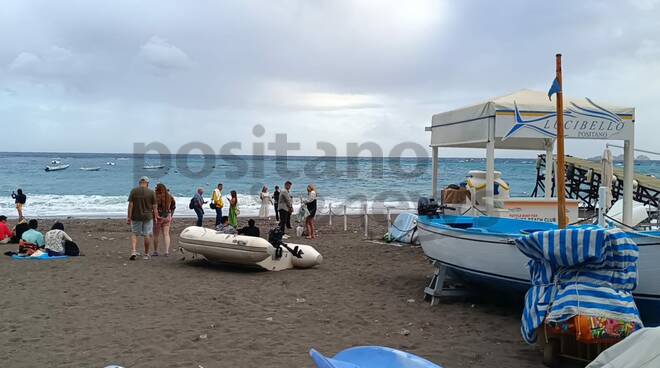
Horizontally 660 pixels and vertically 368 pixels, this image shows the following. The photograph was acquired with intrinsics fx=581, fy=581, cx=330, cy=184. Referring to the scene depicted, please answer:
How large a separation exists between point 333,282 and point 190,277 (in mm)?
2458

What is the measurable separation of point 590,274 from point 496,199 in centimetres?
522

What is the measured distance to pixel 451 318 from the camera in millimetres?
7363

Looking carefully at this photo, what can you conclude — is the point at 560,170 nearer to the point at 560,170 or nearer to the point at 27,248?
the point at 560,170

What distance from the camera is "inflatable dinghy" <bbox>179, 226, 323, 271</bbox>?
10289 millimetres

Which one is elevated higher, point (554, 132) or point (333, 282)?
point (554, 132)

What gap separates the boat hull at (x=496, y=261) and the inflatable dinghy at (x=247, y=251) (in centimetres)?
301

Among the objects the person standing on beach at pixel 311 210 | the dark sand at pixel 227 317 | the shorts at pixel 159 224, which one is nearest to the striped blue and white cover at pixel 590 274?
the dark sand at pixel 227 317

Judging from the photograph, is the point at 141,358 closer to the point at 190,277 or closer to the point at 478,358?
the point at 478,358

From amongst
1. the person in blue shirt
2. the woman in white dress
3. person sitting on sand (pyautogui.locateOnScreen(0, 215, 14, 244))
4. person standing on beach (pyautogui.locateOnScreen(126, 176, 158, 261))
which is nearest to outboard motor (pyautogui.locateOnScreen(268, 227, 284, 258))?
person standing on beach (pyautogui.locateOnScreen(126, 176, 158, 261))

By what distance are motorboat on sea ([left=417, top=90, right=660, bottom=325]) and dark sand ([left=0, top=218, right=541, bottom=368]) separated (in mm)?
680

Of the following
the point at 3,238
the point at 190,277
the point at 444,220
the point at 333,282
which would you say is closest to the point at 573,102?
the point at 444,220

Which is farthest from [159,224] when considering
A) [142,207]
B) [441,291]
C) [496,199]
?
[496,199]

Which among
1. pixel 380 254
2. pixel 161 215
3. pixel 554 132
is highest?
pixel 554 132

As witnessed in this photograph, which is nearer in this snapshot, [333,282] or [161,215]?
[333,282]
